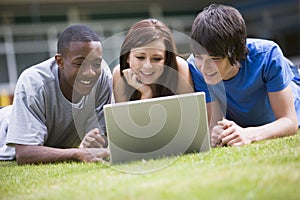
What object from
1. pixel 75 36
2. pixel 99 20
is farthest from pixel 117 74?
pixel 99 20

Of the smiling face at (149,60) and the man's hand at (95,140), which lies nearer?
the man's hand at (95,140)

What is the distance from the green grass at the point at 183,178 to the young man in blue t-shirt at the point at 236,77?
173mm

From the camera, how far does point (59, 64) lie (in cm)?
395

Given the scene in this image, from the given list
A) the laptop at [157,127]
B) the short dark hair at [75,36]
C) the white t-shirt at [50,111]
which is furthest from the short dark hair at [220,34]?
the white t-shirt at [50,111]

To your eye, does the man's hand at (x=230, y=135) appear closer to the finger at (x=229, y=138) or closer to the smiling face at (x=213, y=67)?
the finger at (x=229, y=138)

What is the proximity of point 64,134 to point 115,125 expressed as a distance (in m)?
1.26

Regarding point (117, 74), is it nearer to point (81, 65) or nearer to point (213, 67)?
point (81, 65)

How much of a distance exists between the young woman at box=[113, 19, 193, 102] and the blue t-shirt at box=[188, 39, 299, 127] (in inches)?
6.9

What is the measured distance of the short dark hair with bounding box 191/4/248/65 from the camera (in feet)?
11.5

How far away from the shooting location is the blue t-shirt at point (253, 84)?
3.74m

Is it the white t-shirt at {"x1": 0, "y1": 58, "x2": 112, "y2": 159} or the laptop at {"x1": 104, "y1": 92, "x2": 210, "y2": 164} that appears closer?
the laptop at {"x1": 104, "y1": 92, "x2": 210, "y2": 164}

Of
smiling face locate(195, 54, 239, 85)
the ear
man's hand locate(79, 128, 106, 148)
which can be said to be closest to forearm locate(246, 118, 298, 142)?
smiling face locate(195, 54, 239, 85)

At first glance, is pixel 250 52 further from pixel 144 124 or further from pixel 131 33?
pixel 144 124

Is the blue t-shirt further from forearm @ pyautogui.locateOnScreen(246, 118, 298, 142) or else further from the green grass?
the green grass
